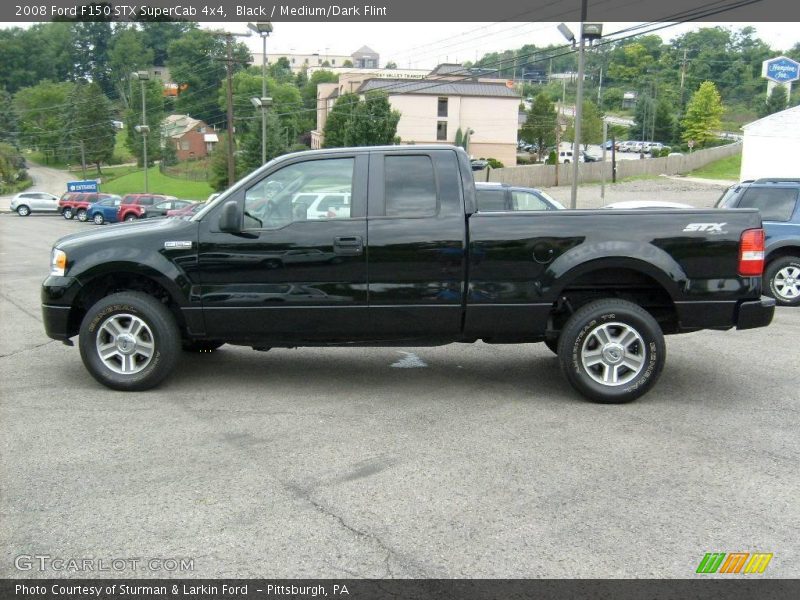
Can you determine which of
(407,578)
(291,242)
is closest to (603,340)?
(291,242)

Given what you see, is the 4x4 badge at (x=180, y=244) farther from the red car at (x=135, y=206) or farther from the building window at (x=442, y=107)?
the building window at (x=442, y=107)

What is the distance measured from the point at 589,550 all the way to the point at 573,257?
2.95 meters

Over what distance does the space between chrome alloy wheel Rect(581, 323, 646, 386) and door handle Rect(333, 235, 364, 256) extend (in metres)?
2.00

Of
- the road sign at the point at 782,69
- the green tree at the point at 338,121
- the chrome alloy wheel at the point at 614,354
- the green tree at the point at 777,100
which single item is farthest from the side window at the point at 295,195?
the green tree at the point at 777,100

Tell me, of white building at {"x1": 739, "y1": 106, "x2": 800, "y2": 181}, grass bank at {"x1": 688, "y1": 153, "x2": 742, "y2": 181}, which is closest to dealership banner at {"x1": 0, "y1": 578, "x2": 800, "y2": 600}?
white building at {"x1": 739, "y1": 106, "x2": 800, "y2": 181}

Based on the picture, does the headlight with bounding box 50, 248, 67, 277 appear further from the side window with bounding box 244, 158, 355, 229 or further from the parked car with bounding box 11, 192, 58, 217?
the parked car with bounding box 11, 192, 58, 217

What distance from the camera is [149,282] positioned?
680 centimetres

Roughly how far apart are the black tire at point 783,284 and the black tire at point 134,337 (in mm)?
9192

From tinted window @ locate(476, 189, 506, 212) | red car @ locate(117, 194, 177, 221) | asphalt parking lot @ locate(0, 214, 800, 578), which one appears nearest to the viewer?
asphalt parking lot @ locate(0, 214, 800, 578)

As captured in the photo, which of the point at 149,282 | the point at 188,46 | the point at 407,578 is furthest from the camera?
the point at 188,46

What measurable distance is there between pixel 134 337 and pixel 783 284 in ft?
31.9

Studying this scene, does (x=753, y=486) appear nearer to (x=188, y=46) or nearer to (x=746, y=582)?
(x=746, y=582)

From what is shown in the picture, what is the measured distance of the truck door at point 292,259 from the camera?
634cm

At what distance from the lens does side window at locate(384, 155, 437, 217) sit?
253 inches
